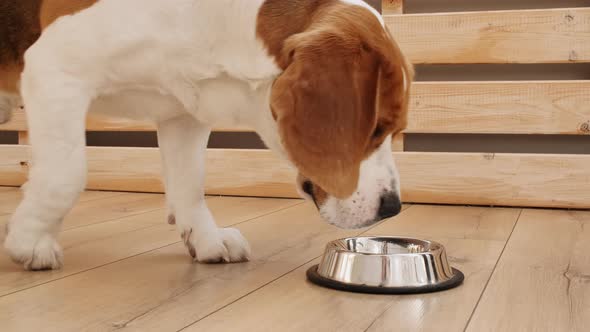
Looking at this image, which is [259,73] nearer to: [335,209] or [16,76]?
[335,209]

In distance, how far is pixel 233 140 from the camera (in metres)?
3.58

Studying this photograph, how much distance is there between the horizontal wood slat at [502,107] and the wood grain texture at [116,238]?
65cm

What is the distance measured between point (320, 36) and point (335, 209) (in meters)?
0.37

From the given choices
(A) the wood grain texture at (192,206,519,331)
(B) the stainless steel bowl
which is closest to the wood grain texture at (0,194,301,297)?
(A) the wood grain texture at (192,206,519,331)

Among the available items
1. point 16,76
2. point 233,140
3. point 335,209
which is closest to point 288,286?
point 335,209

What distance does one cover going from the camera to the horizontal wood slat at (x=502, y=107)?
2.78 meters

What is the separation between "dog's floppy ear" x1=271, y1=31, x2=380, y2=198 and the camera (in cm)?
138

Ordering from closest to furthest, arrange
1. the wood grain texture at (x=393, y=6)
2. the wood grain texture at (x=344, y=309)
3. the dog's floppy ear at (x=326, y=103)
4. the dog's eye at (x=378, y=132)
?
the wood grain texture at (x=344, y=309)
the dog's floppy ear at (x=326, y=103)
the dog's eye at (x=378, y=132)
the wood grain texture at (x=393, y=6)

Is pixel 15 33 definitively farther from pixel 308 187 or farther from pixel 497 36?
pixel 497 36

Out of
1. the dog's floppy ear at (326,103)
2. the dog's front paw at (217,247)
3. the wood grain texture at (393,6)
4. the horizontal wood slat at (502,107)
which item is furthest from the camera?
the wood grain texture at (393,6)

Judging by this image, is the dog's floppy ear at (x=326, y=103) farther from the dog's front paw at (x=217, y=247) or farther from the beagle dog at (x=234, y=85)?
the dog's front paw at (x=217, y=247)

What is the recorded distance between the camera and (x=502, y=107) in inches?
112

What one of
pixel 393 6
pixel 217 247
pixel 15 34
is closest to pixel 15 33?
pixel 15 34

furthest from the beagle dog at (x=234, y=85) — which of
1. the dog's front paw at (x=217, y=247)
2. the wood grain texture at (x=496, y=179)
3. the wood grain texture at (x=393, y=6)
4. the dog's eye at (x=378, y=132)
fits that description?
the wood grain texture at (x=393, y=6)
